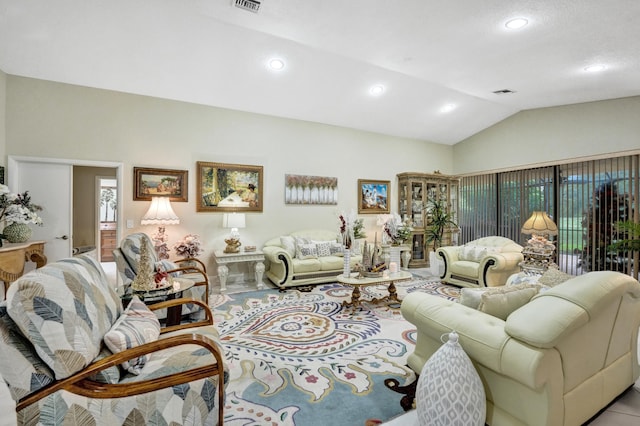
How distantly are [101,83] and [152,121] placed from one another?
2.48 ft

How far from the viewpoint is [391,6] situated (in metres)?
2.85

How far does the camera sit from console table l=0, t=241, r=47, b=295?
10.4 ft

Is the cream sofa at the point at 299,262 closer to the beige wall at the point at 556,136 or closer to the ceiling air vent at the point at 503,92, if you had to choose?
the ceiling air vent at the point at 503,92

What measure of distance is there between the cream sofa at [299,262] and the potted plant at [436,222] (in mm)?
2063

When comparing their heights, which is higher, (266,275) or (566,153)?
(566,153)

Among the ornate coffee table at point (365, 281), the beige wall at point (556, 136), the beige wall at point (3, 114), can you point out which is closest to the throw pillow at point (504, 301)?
the ornate coffee table at point (365, 281)

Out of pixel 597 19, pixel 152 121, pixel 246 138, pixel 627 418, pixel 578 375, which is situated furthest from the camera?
pixel 246 138

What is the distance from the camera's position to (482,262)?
448cm

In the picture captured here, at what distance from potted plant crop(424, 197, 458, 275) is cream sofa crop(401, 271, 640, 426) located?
14.7 feet

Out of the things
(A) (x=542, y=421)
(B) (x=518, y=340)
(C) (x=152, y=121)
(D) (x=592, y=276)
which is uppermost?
(C) (x=152, y=121)

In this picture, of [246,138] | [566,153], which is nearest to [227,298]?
[246,138]

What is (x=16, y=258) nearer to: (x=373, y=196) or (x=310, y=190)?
(x=310, y=190)

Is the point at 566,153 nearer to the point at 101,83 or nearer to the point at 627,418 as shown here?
the point at 627,418

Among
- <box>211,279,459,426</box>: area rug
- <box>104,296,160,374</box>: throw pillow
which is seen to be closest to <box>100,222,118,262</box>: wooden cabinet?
<box>211,279,459,426</box>: area rug
